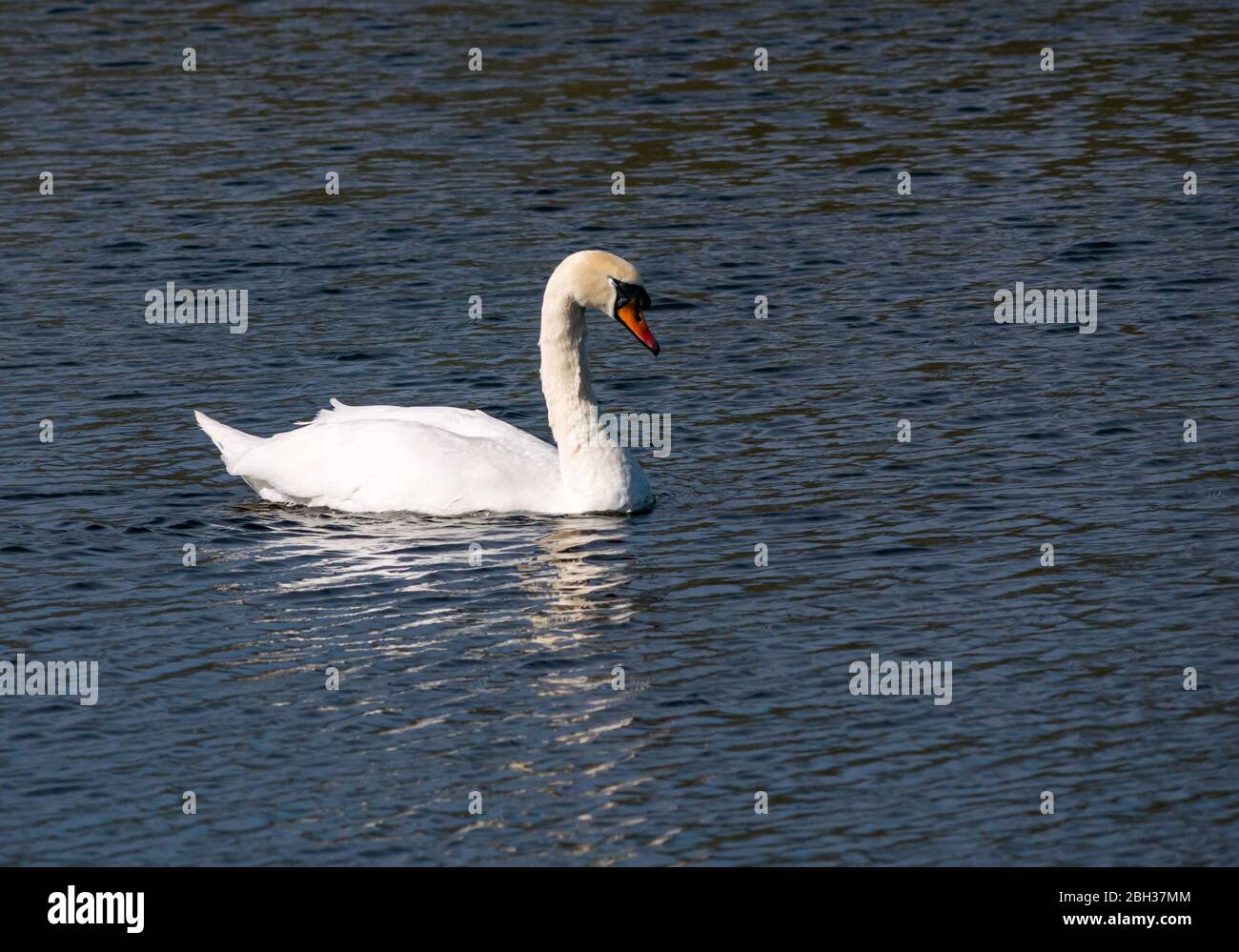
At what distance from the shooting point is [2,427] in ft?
60.5

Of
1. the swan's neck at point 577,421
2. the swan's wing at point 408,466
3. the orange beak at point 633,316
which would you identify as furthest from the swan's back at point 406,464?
the orange beak at point 633,316

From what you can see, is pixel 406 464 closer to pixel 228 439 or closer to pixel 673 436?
pixel 228 439

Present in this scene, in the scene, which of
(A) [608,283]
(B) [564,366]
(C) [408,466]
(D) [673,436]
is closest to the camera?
(C) [408,466]

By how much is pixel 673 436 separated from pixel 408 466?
2.70m

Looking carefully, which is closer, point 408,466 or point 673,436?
point 408,466

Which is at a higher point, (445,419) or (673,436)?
(445,419)

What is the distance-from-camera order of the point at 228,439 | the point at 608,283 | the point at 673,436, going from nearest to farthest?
the point at 608,283 → the point at 228,439 → the point at 673,436

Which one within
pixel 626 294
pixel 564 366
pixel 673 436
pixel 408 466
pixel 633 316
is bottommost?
pixel 408 466

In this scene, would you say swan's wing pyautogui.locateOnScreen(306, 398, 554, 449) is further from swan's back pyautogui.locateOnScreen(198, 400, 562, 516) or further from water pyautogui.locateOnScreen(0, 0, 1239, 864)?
water pyautogui.locateOnScreen(0, 0, 1239, 864)

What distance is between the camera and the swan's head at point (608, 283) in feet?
53.3

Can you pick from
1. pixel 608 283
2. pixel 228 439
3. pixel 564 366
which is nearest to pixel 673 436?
pixel 564 366

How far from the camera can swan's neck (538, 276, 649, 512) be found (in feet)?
52.7

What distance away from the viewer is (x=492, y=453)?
1617 cm
